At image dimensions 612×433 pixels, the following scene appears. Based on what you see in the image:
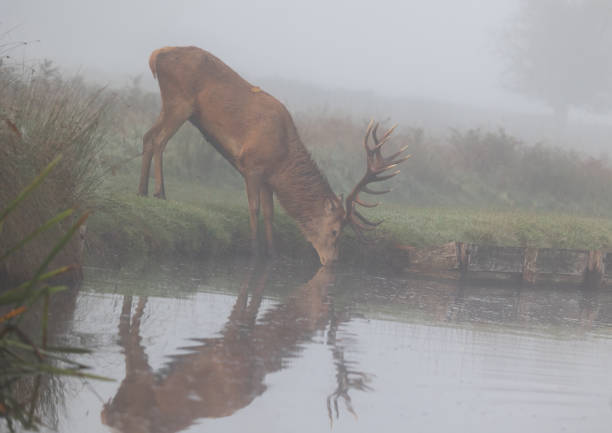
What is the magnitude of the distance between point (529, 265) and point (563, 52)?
3688 cm

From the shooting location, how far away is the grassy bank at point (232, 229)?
7.74m

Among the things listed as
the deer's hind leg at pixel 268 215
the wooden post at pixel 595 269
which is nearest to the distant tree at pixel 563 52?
the wooden post at pixel 595 269

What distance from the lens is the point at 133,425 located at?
2889 mm

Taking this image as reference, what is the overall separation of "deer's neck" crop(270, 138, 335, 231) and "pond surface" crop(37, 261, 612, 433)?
2268 millimetres

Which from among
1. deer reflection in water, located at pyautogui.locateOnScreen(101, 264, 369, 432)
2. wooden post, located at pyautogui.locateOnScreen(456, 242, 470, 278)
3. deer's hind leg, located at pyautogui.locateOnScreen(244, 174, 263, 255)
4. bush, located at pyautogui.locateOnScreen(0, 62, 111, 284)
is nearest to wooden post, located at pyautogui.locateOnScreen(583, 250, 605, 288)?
wooden post, located at pyautogui.locateOnScreen(456, 242, 470, 278)

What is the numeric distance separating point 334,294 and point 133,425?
173 inches

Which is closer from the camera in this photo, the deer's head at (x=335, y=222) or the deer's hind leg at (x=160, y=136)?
the deer's head at (x=335, y=222)

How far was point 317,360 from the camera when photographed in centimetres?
430

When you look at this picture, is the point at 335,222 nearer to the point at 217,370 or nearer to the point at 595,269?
the point at 595,269

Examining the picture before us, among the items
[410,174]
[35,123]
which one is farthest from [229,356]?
[410,174]

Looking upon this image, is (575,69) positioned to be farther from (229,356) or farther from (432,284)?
(229,356)

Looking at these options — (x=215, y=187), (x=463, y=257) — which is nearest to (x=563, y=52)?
(x=215, y=187)

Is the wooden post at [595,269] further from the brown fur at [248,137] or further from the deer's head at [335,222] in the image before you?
the brown fur at [248,137]

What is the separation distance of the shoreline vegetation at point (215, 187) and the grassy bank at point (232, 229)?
0.6 inches
